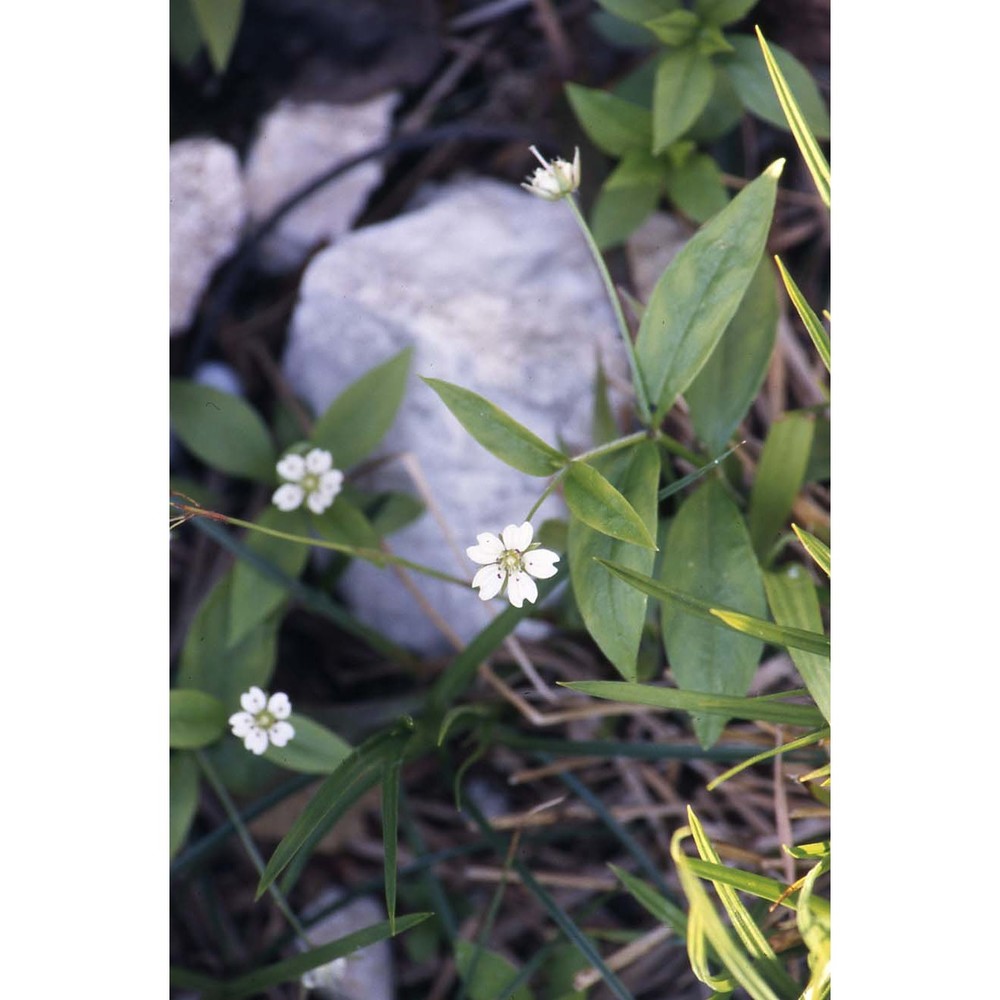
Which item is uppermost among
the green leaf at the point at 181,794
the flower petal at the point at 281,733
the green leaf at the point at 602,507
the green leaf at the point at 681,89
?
the green leaf at the point at 681,89

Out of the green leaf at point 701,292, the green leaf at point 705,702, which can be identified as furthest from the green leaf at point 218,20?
the green leaf at point 705,702

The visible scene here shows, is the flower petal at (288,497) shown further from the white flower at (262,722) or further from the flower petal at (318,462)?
the white flower at (262,722)

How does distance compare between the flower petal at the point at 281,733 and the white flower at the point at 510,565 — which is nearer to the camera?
the white flower at the point at 510,565
